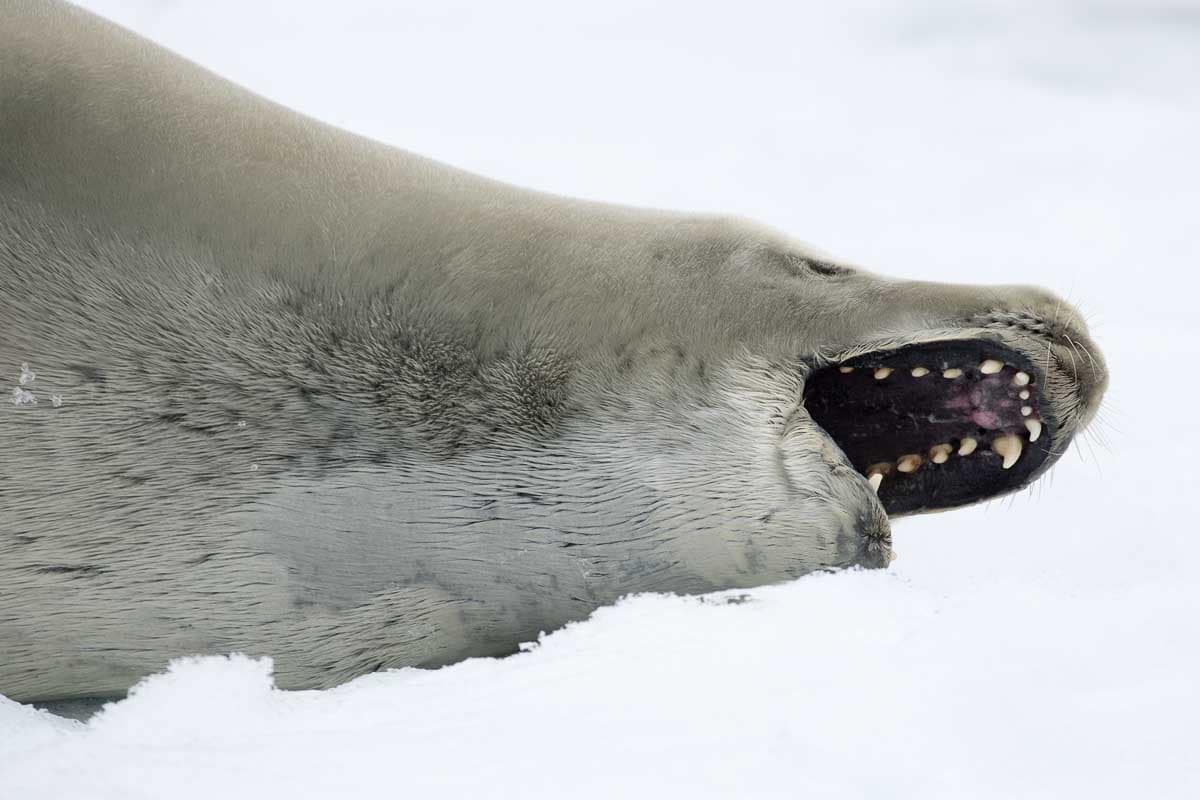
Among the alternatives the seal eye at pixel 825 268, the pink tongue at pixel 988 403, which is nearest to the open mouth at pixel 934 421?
the pink tongue at pixel 988 403

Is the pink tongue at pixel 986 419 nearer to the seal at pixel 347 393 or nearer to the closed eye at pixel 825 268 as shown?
the seal at pixel 347 393

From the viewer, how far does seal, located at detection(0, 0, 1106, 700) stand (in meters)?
1.44

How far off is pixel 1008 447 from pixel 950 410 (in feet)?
0.30

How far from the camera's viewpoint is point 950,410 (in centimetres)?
168

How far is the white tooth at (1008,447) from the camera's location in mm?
1674

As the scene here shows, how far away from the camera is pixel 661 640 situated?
156 centimetres

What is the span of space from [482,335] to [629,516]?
28 cm

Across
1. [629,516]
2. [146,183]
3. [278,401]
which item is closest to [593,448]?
[629,516]

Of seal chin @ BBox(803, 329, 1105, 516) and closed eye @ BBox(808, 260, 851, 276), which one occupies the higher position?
closed eye @ BBox(808, 260, 851, 276)

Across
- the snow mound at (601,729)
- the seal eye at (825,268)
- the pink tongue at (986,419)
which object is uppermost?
the seal eye at (825,268)

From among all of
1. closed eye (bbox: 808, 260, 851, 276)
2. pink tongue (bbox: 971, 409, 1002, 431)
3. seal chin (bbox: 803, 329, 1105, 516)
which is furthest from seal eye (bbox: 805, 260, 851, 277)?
pink tongue (bbox: 971, 409, 1002, 431)

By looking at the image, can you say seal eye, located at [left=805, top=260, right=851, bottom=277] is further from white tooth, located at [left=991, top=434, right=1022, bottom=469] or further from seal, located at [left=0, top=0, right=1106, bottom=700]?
white tooth, located at [left=991, top=434, right=1022, bottom=469]

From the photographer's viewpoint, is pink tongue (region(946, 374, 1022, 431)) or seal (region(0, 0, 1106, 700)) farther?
pink tongue (region(946, 374, 1022, 431))

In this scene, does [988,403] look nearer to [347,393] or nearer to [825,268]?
[825,268]
